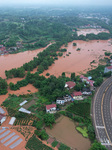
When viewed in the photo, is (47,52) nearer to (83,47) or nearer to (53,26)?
(83,47)

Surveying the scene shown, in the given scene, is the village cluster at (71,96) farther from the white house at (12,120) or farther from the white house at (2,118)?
the white house at (2,118)

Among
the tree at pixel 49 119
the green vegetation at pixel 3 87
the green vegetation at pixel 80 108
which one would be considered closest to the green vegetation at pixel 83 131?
the green vegetation at pixel 80 108

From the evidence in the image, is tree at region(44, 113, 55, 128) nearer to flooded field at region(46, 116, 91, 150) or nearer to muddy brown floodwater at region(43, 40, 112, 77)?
flooded field at region(46, 116, 91, 150)

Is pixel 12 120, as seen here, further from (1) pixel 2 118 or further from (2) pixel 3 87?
(2) pixel 3 87

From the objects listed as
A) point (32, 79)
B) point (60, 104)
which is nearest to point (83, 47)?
point (32, 79)

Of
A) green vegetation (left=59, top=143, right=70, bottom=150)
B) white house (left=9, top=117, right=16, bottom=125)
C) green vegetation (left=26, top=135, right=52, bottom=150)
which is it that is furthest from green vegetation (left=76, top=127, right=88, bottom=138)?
white house (left=9, top=117, right=16, bottom=125)
